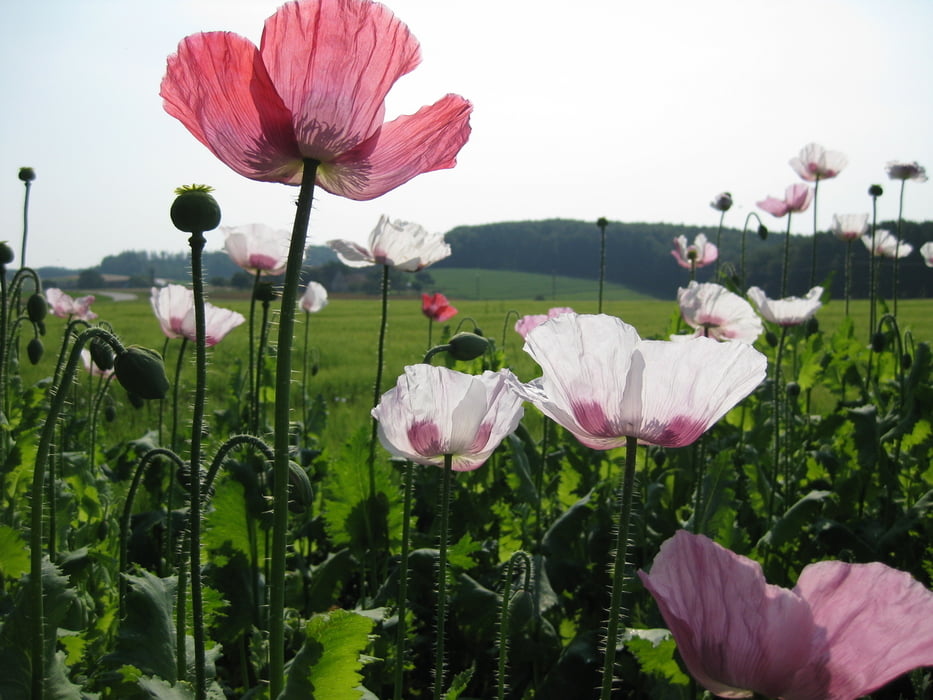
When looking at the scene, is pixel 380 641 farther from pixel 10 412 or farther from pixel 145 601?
pixel 10 412

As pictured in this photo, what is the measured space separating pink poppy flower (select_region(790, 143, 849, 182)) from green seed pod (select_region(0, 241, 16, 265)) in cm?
469

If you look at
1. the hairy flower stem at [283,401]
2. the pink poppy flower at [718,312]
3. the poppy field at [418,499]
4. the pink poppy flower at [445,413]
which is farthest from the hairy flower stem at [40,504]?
the pink poppy flower at [718,312]

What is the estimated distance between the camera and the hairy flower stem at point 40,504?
903 mm

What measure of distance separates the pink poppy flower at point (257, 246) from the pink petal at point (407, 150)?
179 cm

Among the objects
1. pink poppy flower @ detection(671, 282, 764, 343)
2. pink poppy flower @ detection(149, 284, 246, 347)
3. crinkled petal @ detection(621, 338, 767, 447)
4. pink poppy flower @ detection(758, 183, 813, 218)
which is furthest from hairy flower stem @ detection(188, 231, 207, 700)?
pink poppy flower @ detection(758, 183, 813, 218)

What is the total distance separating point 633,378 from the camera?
902mm

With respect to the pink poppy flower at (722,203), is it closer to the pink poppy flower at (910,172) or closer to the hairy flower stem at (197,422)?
the pink poppy flower at (910,172)

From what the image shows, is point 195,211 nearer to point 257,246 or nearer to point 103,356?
point 103,356

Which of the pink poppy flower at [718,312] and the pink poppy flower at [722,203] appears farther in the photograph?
the pink poppy flower at [722,203]

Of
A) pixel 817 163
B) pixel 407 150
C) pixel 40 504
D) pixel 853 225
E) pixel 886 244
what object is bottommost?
pixel 40 504

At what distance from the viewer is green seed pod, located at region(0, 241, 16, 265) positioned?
6.54 ft

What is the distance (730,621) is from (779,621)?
43 mm

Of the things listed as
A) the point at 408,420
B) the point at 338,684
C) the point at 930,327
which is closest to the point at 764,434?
the point at 408,420

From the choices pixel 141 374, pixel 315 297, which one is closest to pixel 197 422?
pixel 141 374
